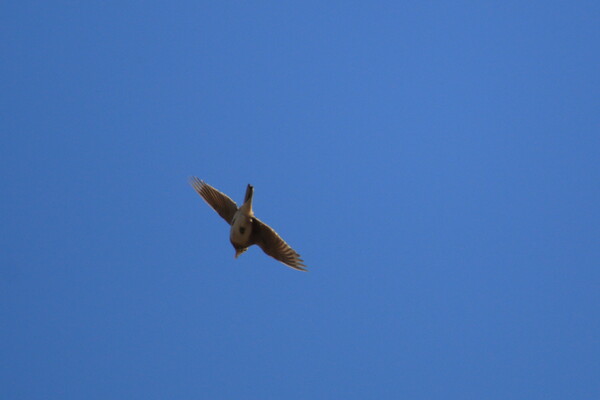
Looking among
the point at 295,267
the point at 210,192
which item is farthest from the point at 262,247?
the point at 210,192

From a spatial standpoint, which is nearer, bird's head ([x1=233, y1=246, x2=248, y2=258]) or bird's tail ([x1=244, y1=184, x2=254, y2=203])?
bird's tail ([x1=244, y1=184, x2=254, y2=203])

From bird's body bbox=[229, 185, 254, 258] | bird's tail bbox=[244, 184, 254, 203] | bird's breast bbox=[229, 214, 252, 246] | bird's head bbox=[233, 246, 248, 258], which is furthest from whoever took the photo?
bird's head bbox=[233, 246, 248, 258]

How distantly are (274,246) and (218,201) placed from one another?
2660mm

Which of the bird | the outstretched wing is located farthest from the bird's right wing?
the outstretched wing

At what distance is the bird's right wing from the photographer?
875 inches

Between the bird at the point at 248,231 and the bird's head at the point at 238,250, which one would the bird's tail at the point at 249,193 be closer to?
the bird at the point at 248,231

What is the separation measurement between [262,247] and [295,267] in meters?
1.20

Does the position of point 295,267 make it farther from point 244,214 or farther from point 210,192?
point 210,192

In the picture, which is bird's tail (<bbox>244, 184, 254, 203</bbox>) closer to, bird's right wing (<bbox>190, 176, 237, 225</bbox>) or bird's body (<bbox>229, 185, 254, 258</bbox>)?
bird's body (<bbox>229, 185, 254, 258</bbox>)

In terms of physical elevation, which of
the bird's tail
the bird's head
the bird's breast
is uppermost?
the bird's tail

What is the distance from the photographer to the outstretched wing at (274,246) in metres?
20.7

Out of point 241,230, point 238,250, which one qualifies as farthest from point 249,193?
point 238,250

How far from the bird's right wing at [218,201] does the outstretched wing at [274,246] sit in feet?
5.22

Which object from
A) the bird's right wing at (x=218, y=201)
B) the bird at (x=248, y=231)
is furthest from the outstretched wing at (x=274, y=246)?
the bird's right wing at (x=218, y=201)
